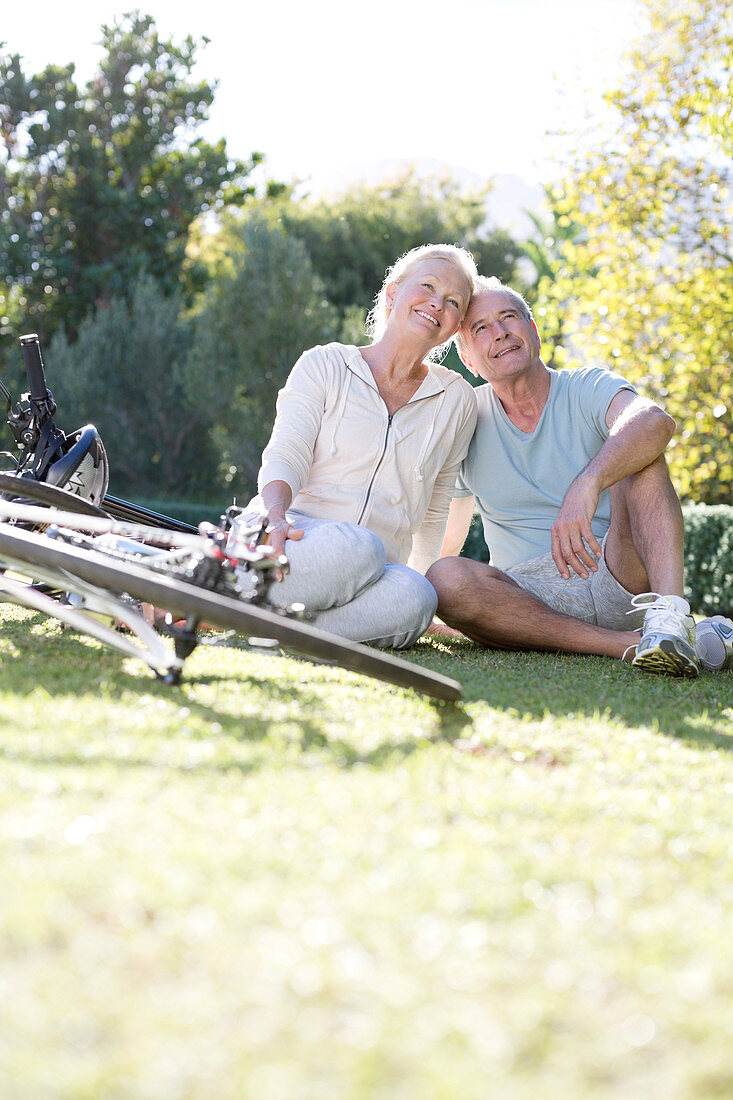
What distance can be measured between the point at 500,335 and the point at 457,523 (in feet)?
2.78

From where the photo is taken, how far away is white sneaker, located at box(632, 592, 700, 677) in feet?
10.2

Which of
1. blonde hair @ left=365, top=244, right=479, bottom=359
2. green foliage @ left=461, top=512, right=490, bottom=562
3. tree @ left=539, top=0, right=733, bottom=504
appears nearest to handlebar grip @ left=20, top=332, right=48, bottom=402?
blonde hair @ left=365, top=244, right=479, bottom=359

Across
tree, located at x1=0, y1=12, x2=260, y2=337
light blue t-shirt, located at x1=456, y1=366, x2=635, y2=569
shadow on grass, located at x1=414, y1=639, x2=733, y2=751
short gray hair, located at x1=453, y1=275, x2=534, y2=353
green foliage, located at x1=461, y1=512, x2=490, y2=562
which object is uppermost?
tree, located at x1=0, y1=12, x2=260, y2=337

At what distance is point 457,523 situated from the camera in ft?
14.2

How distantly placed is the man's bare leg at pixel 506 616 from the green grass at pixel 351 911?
4.96ft

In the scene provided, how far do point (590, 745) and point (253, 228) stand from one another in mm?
15233

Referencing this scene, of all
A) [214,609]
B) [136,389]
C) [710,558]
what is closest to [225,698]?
[214,609]

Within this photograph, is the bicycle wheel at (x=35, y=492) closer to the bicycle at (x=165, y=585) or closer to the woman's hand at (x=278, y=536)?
the bicycle at (x=165, y=585)

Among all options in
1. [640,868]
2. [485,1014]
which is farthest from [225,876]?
[640,868]

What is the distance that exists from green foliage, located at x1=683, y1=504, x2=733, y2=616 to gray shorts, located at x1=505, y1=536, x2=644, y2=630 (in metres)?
4.27

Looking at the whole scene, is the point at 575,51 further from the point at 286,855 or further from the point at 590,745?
the point at 286,855

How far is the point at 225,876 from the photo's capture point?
48.3 inches

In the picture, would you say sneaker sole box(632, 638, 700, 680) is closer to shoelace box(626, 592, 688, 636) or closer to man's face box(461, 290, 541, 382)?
shoelace box(626, 592, 688, 636)

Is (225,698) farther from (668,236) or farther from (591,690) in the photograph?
(668,236)
